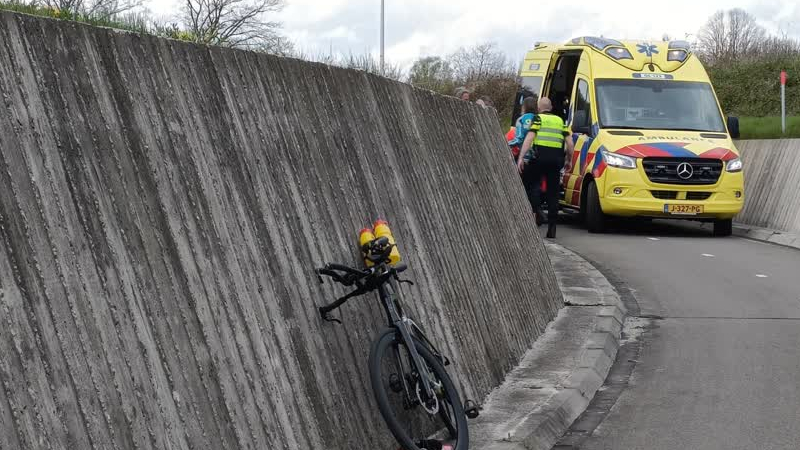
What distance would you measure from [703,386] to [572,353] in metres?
1.01

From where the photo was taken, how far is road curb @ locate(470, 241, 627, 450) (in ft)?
21.4

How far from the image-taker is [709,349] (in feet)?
32.1

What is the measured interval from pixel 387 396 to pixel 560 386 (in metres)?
2.51

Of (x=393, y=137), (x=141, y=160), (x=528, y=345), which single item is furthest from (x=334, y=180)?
(x=528, y=345)

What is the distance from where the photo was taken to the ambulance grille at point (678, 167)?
18547 millimetres

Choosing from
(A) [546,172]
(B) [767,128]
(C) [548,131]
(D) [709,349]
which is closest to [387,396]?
(D) [709,349]

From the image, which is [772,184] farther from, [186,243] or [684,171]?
[186,243]

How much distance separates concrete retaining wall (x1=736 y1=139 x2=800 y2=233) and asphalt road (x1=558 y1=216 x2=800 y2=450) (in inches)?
79.9

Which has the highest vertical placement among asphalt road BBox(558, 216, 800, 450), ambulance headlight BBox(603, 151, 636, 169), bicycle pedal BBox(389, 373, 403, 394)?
bicycle pedal BBox(389, 373, 403, 394)

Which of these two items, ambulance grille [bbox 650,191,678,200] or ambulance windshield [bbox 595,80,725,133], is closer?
ambulance grille [bbox 650,191,678,200]

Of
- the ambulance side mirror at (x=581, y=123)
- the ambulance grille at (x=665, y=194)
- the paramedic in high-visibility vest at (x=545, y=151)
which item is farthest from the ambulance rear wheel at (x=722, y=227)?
the paramedic in high-visibility vest at (x=545, y=151)

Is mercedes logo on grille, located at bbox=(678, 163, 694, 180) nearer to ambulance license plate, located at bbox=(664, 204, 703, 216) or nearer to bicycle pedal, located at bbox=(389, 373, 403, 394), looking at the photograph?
ambulance license plate, located at bbox=(664, 204, 703, 216)

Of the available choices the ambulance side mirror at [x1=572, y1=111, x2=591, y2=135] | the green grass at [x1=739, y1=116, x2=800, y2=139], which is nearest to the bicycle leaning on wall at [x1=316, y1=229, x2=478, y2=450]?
the ambulance side mirror at [x1=572, y1=111, x2=591, y2=135]

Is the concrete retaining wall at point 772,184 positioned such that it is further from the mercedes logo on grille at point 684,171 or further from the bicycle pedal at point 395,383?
the bicycle pedal at point 395,383
